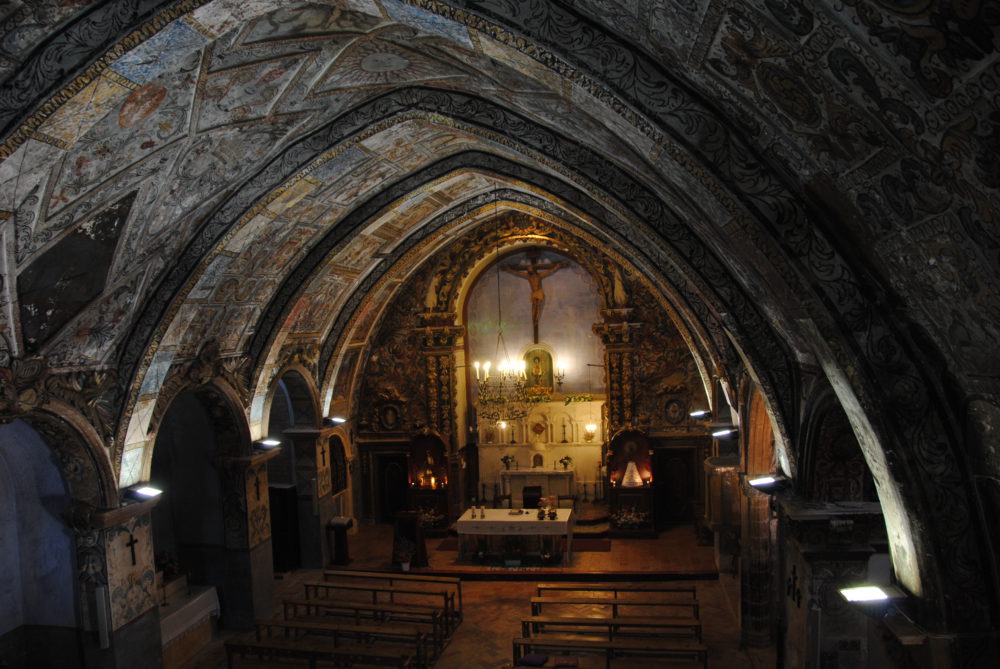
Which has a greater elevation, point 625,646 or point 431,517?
point 431,517

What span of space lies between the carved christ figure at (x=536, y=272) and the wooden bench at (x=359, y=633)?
31.4 feet

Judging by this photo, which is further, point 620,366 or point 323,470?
point 620,366

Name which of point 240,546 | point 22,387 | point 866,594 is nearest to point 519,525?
point 240,546

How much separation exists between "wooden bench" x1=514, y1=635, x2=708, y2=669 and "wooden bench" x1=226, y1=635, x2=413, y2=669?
1.78 m

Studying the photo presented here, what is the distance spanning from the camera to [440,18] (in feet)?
18.7

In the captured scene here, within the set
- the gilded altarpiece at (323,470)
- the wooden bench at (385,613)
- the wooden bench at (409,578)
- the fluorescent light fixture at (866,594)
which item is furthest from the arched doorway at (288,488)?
the fluorescent light fixture at (866,594)

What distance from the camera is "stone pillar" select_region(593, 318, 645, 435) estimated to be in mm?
18828

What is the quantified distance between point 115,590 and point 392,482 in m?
9.88

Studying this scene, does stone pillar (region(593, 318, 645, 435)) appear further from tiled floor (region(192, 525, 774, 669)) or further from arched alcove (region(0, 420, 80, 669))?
arched alcove (region(0, 420, 80, 669))

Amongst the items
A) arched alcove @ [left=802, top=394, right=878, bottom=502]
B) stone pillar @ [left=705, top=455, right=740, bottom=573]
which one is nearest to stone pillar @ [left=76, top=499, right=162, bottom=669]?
arched alcove @ [left=802, top=394, right=878, bottom=502]

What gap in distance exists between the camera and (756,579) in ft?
38.7

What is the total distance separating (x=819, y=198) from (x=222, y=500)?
12.2m

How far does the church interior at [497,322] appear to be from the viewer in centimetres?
431

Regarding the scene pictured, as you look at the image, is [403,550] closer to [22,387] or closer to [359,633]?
[359,633]
